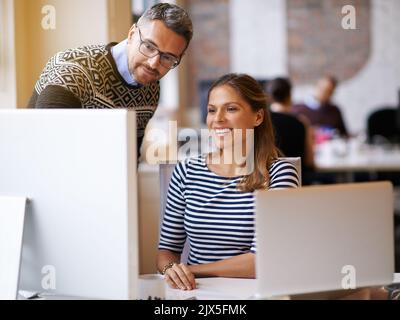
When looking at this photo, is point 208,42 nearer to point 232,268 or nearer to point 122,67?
point 122,67

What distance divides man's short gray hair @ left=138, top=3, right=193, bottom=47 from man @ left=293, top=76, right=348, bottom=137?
183 inches

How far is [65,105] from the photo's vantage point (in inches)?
82.0

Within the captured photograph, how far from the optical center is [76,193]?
155 centimetres

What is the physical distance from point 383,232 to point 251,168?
612 millimetres

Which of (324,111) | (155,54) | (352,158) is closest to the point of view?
(155,54)

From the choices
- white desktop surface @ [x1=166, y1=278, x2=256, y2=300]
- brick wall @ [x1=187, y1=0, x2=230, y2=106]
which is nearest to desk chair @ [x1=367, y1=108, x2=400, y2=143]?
brick wall @ [x1=187, y1=0, x2=230, y2=106]

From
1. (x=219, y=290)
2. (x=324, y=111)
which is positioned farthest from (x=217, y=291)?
(x=324, y=111)

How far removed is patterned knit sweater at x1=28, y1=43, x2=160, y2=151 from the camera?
2.19 m

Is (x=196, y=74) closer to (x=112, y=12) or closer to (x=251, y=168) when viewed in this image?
(x=112, y=12)

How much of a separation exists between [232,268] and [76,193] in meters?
0.64

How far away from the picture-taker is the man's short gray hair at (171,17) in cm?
216

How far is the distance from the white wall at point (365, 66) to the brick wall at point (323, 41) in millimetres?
78

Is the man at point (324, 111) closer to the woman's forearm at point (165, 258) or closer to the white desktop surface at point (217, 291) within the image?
the woman's forearm at point (165, 258)

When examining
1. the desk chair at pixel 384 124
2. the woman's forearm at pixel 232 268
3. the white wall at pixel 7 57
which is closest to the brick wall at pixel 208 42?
the desk chair at pixel 384 124
